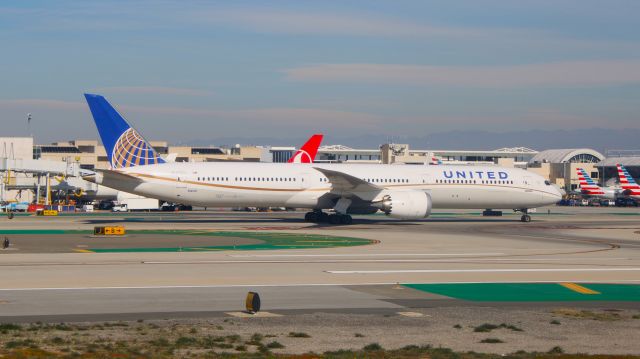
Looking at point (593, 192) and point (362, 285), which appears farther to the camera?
point (593, 192)

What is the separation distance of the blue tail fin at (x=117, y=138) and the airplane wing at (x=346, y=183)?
12355 mm

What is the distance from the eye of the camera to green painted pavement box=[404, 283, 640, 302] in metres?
23.4

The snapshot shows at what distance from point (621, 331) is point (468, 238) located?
29345mm

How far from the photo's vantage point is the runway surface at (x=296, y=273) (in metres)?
21.2

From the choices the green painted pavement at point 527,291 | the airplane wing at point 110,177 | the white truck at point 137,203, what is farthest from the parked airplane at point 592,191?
the green painted pavement at point 527,291

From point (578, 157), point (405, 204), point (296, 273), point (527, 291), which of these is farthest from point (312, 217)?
point (578, 157)

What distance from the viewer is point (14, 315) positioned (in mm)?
18859

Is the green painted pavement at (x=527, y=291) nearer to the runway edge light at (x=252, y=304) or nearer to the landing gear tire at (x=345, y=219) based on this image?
the runway edge light at (x=252, y=304)

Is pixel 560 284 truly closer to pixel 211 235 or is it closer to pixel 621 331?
pixel 621 331

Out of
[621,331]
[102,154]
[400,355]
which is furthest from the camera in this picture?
[102,154]

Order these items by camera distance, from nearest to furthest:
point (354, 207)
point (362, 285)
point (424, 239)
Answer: point (362, 285), point (424, 239), point (354, 207)

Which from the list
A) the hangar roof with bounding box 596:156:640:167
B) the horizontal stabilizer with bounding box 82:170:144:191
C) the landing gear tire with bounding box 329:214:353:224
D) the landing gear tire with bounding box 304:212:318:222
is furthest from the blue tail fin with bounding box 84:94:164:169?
the hangar roof with bounding box 596:156:640:167

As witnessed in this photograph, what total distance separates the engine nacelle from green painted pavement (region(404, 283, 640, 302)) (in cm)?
3029

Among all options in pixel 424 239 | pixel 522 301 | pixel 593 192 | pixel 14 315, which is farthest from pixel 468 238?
pixel 593 192
